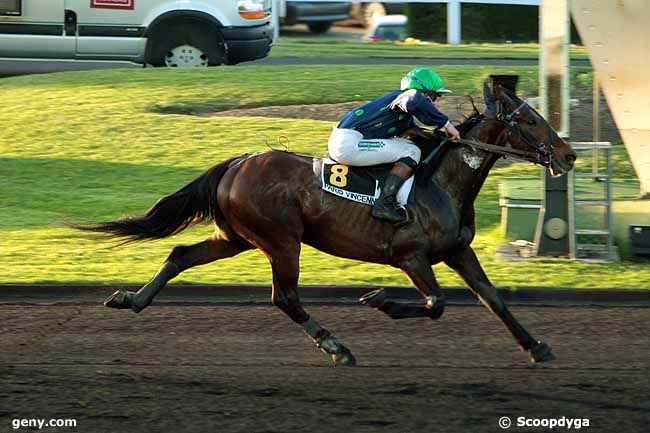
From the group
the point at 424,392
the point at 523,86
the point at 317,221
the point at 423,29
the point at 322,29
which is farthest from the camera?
the point at 322,29

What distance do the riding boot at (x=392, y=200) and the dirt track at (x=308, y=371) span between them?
0.99 metres

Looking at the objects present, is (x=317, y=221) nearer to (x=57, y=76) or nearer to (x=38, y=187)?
(x=38, y=187)

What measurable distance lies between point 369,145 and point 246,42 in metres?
12.2

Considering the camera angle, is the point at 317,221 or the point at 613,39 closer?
the point at 317,221

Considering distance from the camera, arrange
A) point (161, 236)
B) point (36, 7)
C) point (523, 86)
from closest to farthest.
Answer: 1. point (161, 236)
2. point (523, 86)
3. point (36, 7)

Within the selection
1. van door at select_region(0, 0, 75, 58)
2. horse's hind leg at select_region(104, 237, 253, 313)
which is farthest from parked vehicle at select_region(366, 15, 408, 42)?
horse's hind leg at select_region(104, 237, 253, 313)

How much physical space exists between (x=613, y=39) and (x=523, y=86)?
559cm

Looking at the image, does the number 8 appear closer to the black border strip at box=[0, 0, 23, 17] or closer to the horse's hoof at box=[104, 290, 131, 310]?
the horse's hoof at box=[104, 290, 131, 310]

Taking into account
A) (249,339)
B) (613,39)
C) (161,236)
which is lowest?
(249,339)

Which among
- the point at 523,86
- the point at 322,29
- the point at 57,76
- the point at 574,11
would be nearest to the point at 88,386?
the point at 574,11

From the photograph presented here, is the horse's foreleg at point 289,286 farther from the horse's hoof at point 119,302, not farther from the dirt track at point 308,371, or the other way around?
the horse's hoof at point 119,302

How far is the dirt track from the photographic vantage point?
730cm

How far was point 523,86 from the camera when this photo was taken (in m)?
18.6

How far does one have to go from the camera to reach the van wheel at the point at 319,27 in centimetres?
3300
